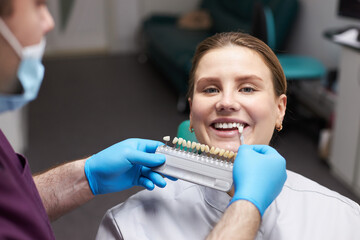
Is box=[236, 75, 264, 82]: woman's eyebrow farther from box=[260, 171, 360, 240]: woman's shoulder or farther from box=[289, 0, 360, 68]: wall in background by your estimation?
box=[289, 0, 360, 68]: wall in background

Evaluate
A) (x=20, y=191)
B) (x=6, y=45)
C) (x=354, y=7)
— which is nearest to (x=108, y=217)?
(x=20, y=191)

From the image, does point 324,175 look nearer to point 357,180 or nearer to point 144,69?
point 357,180

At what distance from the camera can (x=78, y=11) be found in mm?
5793

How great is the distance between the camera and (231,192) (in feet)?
3.41

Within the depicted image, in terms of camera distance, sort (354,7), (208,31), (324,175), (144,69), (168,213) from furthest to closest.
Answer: (144,69) → (208,31) → (354,7) → (324,175) → (168,213)

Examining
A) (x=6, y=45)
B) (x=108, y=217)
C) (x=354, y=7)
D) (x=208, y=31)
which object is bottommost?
(x=208, y=31)

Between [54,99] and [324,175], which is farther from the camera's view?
[54,99]

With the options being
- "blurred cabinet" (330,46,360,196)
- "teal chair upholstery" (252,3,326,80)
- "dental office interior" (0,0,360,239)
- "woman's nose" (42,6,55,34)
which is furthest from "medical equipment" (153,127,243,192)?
"blurred cabinet" (330,46,360,196)

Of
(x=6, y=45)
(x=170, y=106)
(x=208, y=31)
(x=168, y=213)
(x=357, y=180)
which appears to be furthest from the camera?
(x=208, y=31)

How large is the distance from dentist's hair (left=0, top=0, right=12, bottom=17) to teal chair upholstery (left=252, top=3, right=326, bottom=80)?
1786 millimetres

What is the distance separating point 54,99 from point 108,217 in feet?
10.8

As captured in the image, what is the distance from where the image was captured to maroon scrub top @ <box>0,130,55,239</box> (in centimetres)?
72

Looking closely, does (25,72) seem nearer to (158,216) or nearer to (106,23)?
(158,216)

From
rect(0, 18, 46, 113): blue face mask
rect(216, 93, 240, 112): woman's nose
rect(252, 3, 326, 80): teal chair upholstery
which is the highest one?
rect(0, 18, 46, 113): blue face mask
